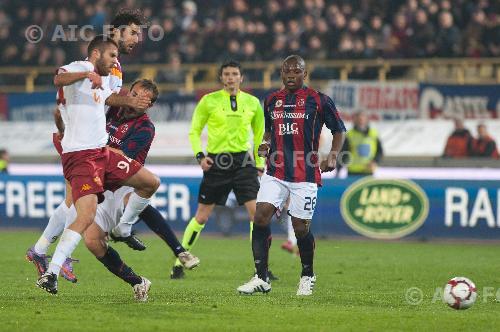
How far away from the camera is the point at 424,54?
72.5 ft

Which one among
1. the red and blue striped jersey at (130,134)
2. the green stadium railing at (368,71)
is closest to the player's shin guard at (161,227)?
the red and blue striped jersey at (130,134)

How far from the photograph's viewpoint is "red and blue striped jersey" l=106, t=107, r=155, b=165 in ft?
34.0

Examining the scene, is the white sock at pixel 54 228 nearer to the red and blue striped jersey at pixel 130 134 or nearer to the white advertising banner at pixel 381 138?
the red and blue striped jersey at pixel 130 134

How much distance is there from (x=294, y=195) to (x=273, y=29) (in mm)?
14205

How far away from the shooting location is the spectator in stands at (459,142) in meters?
19.4

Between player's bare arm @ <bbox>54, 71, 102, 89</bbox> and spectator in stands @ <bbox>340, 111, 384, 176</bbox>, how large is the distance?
10242 millimetres

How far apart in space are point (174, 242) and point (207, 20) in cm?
1541

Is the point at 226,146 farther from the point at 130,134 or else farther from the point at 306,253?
the point at 306,253

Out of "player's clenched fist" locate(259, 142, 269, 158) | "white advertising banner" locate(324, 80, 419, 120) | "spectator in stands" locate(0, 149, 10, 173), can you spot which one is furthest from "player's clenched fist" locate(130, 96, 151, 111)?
"white advertising banner" locate(324, 80, 419, 120)

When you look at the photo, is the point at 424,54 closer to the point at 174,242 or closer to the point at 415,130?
the point at 415,130

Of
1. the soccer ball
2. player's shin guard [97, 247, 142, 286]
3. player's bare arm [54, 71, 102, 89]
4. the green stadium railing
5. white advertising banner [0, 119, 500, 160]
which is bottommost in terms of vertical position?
Answer: white advertising banner [0, 119, 500, 160]

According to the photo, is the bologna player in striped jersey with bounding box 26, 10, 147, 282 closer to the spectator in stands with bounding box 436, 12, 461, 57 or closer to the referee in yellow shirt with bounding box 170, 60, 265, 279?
A: the referee in yellow shirt with bounding box 170, 60, 265, 279

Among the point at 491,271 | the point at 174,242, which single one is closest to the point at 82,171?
the point at 174,242

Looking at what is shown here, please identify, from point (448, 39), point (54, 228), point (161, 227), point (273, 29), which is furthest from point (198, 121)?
point (273, 29)
